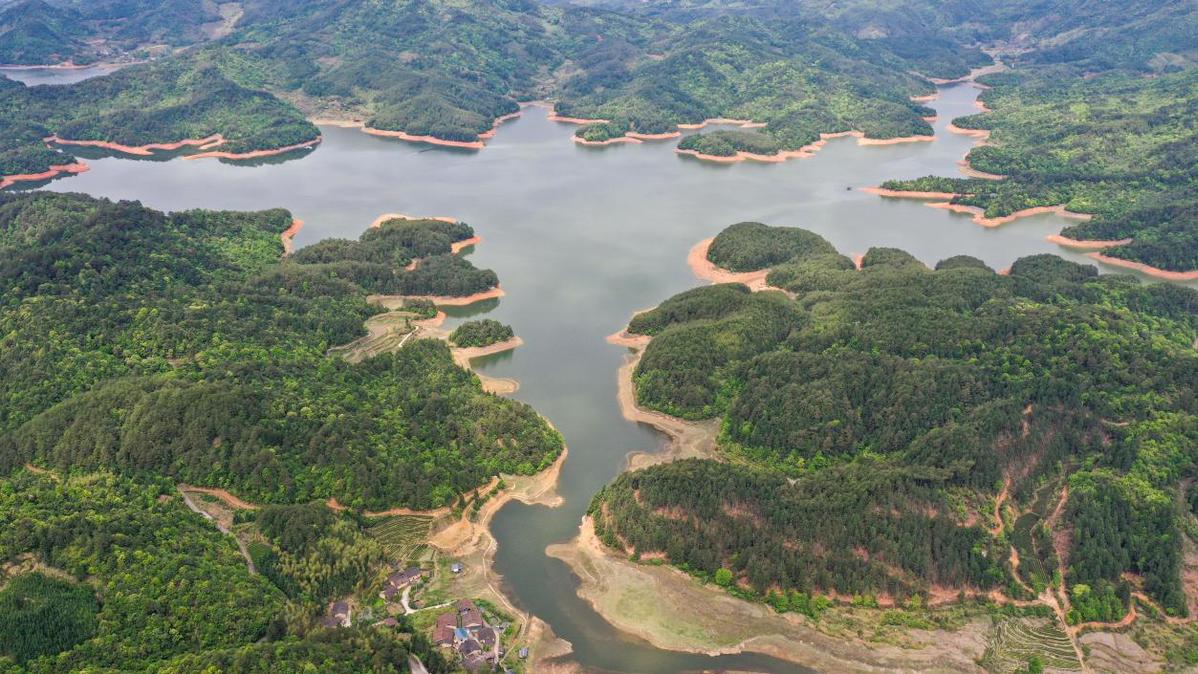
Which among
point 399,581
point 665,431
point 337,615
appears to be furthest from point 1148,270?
point 337,615

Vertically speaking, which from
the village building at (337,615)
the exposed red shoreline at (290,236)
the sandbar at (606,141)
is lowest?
the exposed red shoreline at (290,236)

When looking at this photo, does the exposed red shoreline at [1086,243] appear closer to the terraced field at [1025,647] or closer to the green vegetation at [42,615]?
the terraced field at [1025,647]

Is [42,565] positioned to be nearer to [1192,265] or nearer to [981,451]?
[981,451]

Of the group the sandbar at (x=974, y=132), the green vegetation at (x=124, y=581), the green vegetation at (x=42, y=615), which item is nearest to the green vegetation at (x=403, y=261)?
the green vegetation at (x=124, y=581)

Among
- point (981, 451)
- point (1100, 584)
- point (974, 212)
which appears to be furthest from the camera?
point (974, 212)

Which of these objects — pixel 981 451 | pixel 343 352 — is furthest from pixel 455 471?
pixel 981 451

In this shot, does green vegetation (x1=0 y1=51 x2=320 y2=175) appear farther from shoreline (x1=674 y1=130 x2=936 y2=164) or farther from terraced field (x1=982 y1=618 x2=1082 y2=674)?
terraced field (x1=982 y1=618 x2=1082 y2=674)

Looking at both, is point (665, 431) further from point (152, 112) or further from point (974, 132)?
point (152, 112)
